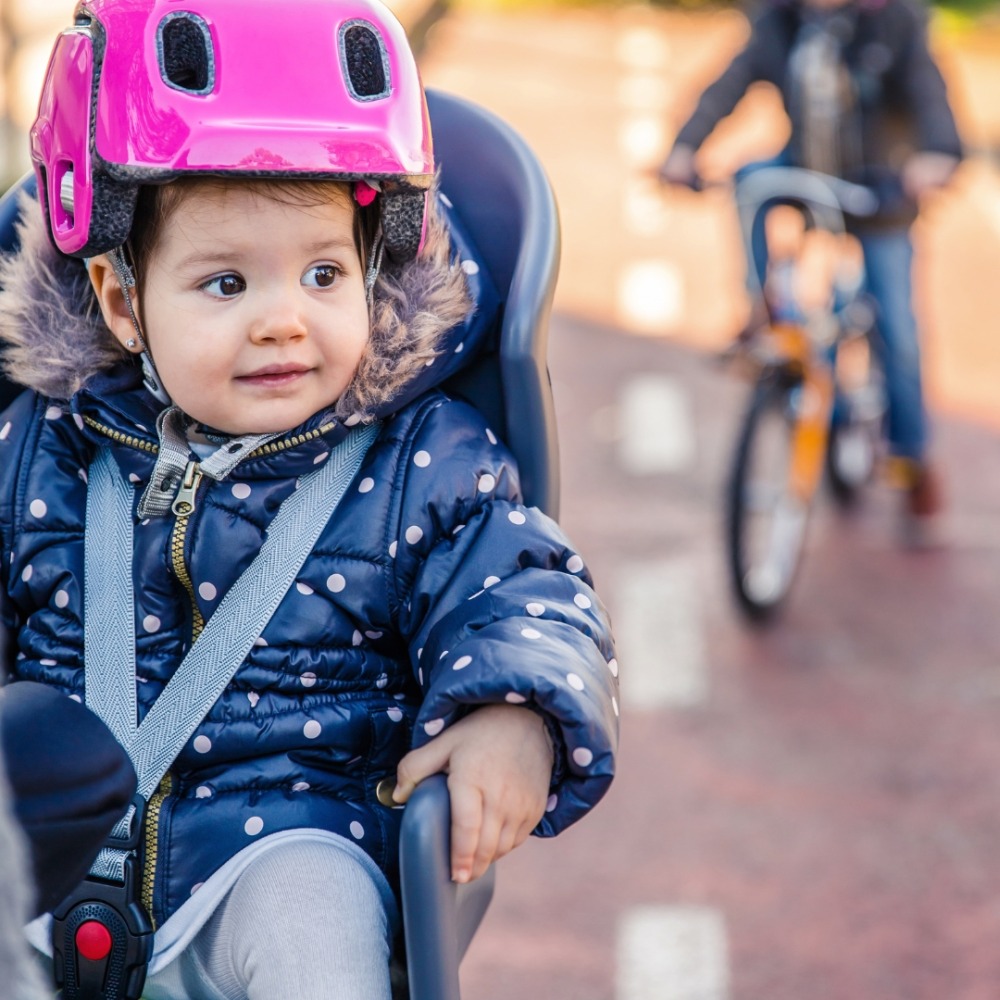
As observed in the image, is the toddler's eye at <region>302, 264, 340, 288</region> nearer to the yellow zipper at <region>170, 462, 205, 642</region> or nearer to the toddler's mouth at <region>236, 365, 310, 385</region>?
the toddler's mouth at <region>236, 365, 310, 385</region>

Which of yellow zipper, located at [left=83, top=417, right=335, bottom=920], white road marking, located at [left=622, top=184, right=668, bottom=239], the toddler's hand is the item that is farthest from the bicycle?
white road marking, located at [left=622, top=184, right=668, bottom=239]

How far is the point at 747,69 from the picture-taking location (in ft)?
17.2

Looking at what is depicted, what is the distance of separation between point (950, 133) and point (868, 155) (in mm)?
293

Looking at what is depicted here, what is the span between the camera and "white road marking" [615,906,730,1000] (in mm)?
3381

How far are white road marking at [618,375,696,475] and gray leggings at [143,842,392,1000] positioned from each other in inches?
176

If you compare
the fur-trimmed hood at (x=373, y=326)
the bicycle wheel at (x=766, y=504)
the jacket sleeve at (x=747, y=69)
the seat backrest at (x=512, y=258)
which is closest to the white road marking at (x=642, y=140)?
the jacket sleeve at (x=747, y=69)

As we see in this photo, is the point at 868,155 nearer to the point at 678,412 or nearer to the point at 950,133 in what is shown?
the point at 950,133

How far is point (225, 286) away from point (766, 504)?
343cm

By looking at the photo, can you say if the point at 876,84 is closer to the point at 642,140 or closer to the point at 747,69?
the point at 747,69

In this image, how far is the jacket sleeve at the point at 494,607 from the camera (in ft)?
5.74

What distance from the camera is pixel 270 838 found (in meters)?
1.85

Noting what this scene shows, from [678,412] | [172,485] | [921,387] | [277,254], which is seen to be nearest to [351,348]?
[277,254]

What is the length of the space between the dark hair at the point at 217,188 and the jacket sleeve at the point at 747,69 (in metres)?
3.37

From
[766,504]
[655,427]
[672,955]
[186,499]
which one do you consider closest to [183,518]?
[186,499]
